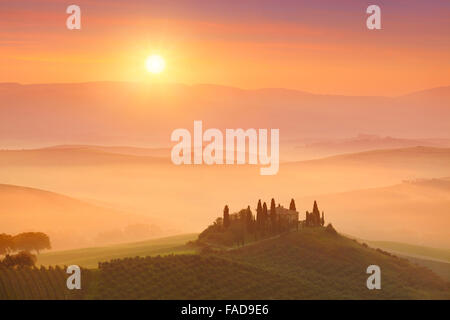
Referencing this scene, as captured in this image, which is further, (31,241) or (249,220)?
(31,241)

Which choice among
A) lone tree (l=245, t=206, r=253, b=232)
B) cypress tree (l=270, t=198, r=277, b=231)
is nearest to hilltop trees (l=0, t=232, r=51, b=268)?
lone tree (l=245, t=206, r=253, b=232)

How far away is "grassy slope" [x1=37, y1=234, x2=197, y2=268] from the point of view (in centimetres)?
11535

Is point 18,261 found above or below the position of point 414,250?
above

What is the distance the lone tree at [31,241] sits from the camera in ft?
461

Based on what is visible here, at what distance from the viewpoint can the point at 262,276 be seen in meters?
98.1

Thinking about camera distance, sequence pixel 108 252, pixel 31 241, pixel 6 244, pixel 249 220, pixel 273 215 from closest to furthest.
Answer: pixel 249 220, pixel 273 215, pixel 108 252, pixel 6 244, pixel 31 241

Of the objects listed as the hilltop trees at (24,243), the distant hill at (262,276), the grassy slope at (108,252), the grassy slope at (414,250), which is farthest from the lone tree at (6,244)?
the grassy slope at (414,250)

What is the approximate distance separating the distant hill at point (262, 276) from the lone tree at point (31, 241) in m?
47.0

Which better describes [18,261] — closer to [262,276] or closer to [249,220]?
[262,276]

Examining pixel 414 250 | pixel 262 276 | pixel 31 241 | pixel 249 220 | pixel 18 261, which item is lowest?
pixel 414 250

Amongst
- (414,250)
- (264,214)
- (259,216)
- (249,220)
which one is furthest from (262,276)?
(414,250)

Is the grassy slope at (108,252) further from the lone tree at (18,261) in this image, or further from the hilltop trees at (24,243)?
the lone tree at (18,261)

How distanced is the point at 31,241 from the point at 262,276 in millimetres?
65245
